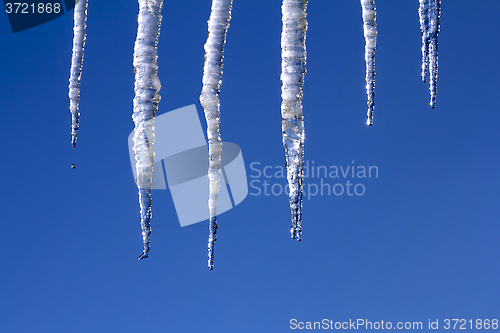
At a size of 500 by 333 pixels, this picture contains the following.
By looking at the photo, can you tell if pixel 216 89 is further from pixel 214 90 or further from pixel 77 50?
pixel 77 50

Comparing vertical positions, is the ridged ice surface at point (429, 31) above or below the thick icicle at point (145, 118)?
above

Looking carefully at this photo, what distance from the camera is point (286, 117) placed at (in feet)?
1.98

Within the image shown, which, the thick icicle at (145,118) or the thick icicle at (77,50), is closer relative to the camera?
the thick icicle at (145,118)

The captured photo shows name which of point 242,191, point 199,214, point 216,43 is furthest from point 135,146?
point 242,191

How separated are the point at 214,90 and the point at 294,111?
139 mm

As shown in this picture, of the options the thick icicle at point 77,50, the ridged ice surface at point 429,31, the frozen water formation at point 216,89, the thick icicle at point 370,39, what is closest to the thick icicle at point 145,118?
the frozen water formation at point 216,89

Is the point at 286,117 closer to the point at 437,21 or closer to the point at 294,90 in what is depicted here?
the point at 294,90

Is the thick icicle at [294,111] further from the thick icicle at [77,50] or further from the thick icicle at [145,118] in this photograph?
the thick icicle at [77,50]

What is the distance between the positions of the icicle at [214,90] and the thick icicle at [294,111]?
0.11m

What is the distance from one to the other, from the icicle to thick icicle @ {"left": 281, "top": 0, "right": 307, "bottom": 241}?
11 cm

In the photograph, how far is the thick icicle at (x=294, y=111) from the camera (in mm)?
600

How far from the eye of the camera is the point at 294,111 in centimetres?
60

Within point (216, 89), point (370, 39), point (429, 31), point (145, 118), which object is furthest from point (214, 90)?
point (429, 31)

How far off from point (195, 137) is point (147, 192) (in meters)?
0.46
